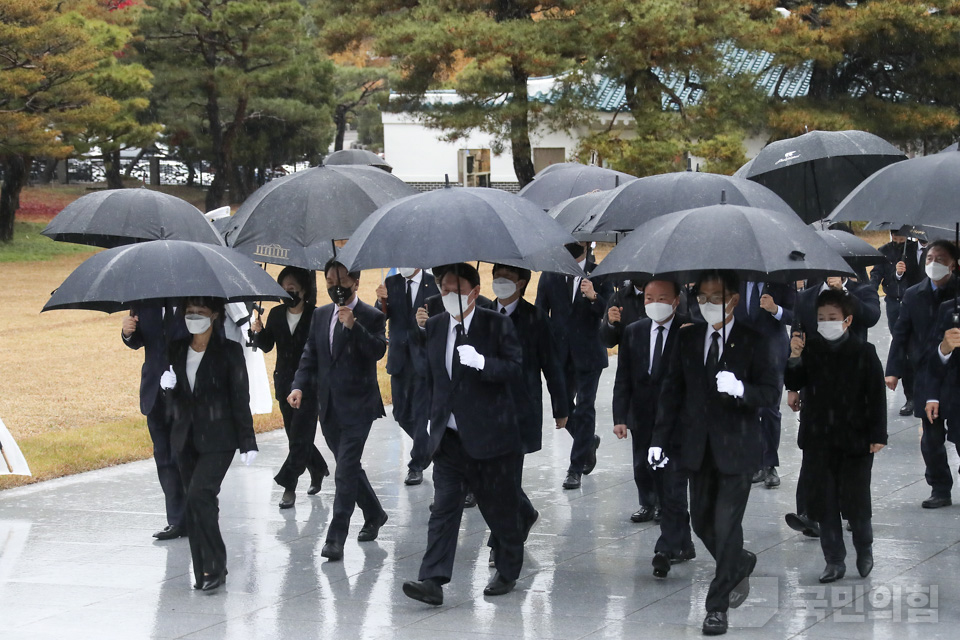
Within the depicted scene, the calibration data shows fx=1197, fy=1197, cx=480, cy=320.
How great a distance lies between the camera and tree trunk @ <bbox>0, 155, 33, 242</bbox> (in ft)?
103

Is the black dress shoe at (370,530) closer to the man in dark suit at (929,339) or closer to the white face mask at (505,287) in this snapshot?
the white face mask at (505,287)

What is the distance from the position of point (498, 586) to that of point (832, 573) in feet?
5.48

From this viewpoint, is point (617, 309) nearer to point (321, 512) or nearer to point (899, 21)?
point (321, 512)

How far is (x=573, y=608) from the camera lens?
569cm

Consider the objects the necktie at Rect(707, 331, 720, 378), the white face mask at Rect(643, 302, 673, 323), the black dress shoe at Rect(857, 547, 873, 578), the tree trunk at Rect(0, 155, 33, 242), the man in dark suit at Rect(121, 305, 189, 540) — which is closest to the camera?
the necktie at Rect(707, 331, 720, 378)

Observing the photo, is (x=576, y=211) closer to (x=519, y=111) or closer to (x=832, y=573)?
(x=832, y=573)

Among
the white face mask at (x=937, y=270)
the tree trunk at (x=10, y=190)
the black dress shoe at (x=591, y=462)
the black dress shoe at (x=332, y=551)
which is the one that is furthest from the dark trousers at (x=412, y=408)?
the tree trunk at (x=10, y=190)

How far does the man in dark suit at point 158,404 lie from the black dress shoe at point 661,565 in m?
2.85

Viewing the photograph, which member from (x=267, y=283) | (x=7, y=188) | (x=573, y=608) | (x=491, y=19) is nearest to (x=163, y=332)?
(x=267, y=283)

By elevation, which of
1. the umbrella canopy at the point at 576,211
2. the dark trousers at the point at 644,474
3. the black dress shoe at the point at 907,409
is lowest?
the black dress shoe at the point at 907,409

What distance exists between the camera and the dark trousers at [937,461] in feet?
25.1

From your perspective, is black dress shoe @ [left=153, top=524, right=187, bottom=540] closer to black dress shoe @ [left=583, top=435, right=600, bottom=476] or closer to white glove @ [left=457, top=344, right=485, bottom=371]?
white glove @ [left=457, top=344, right=485, bottom=371]

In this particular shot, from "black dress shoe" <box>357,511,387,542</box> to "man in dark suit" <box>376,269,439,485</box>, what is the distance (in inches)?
45.5

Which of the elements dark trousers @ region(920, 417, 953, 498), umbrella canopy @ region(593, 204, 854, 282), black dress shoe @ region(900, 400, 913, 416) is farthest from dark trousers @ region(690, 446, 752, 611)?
black dress shoe @ region(900, 400, 913, 416)
